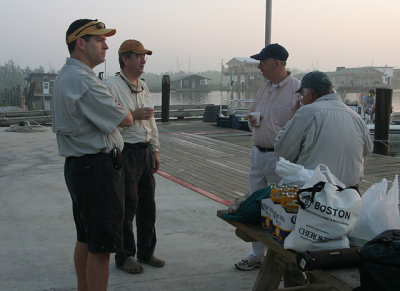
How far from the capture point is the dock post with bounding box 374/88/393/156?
36.9 ft

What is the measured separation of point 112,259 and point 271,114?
6.16ft

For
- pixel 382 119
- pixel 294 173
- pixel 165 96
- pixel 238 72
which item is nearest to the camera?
pixel 294 173

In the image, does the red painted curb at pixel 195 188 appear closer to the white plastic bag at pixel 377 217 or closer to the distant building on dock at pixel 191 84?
the white plastic bag at pixel 377 217

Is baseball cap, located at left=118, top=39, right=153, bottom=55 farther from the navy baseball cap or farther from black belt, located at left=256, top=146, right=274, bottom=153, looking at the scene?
black belt, located at left=256, top=146, right=274, bottom=153

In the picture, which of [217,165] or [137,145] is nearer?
[137,145]

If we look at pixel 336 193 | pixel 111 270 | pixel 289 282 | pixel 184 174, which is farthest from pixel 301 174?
pixel 184 174

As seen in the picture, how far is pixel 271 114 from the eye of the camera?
3.84m


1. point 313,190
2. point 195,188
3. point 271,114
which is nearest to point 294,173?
point 313,190

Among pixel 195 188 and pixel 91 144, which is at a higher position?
pixel 91 144

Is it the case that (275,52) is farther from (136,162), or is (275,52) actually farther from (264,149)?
(136,162)

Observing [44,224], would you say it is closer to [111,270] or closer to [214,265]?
[111,270]

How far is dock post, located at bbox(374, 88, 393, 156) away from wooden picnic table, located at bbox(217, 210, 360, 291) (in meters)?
9.27

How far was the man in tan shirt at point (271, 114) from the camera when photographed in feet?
12.4

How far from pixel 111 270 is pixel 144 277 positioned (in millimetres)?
310
